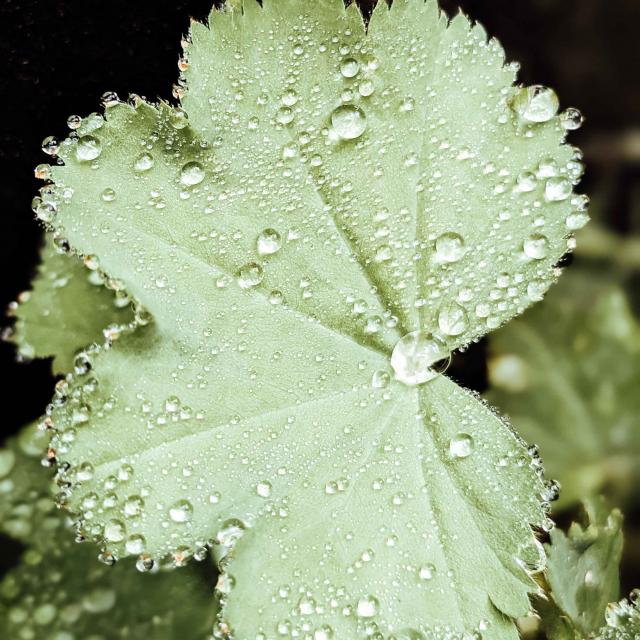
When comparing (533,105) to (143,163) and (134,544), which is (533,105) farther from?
(134,544)

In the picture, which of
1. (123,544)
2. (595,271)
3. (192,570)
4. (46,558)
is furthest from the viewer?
(595,271)

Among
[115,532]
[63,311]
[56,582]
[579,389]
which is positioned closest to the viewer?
[115,532]

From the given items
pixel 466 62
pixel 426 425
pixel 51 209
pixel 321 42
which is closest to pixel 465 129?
pixel 466 62

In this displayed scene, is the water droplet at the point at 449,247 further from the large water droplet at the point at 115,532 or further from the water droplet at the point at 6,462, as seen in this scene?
the water droplet at the point at 6,462

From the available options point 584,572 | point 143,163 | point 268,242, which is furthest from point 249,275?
point 584,572

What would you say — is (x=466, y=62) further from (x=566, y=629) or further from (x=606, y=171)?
(x=606, y=171)

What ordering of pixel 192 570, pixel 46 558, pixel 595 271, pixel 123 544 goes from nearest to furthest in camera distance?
pixel 123 544
pixel 192 570
pixel 46 558
pixel 595 271

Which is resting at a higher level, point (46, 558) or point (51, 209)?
point (51, 209)
